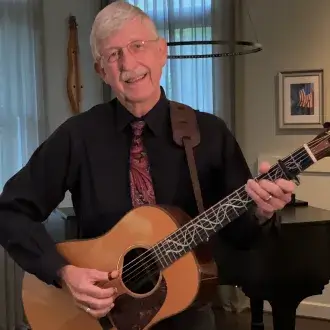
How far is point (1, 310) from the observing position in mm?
3650

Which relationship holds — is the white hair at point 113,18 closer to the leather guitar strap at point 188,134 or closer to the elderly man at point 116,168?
the elderly man at point 116,168

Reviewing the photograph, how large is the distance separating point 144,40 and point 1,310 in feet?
8.69

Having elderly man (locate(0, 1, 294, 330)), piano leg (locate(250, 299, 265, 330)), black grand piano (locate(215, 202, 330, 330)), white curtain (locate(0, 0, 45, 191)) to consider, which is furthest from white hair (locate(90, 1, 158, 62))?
white curtain (locate(0, 0, 45, 191))

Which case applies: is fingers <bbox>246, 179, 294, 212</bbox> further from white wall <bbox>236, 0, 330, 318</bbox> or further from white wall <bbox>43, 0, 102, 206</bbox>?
white wall <bbox>43, 0, 102, 206</bbox>

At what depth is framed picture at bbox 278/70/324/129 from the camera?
3.62 metres

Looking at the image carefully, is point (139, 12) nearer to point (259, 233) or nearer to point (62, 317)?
point (259, 233)

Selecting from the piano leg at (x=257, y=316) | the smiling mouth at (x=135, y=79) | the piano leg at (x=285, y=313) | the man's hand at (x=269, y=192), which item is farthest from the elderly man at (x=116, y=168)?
the piano leg at (x=257, y=316)

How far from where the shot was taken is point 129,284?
4.79 ft

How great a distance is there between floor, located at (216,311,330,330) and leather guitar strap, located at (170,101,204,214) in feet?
7.74

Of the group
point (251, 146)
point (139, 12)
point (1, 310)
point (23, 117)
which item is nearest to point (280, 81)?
point (251, 146)

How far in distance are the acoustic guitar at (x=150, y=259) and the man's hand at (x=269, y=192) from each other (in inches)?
1.2

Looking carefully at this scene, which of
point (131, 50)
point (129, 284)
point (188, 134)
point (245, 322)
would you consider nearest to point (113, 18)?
point (131, 50)

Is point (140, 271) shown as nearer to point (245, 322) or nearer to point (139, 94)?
point (139, 94)

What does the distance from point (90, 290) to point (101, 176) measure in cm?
28
